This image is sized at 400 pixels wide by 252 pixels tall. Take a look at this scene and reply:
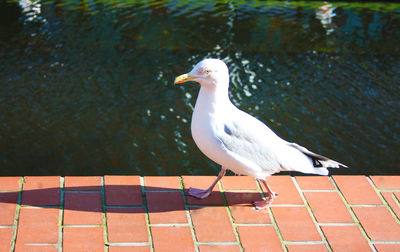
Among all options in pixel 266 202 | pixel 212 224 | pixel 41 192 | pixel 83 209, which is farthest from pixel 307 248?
pixel 41 192

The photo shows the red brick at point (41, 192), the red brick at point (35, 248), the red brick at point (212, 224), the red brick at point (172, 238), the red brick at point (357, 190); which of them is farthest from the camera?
the red brick at point (357, 190)

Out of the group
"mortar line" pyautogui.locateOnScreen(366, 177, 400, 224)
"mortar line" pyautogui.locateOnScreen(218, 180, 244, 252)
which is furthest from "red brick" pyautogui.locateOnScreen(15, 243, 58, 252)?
"mortar line" pyautogui.locateOnScreen(366, 177, 400, 224)

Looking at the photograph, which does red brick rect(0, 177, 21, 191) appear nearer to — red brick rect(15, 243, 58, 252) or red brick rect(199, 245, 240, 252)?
red brick rect(15, 243, 58, 252)

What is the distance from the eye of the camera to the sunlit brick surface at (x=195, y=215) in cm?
304

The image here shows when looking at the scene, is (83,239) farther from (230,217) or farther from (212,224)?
(230,217)

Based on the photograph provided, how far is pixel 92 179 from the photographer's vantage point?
3600 mm

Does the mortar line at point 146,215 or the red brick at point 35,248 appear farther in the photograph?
the mortar line at point 146,215

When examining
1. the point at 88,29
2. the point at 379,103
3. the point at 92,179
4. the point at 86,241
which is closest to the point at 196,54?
the point at 88,29

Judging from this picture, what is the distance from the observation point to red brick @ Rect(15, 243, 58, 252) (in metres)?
2.89

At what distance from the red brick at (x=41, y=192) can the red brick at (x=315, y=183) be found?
164cm

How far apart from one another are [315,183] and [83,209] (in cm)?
158

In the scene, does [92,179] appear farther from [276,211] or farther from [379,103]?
[379,103]

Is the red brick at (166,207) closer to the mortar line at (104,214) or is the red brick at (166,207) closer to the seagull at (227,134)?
the mortar line at (104,214)

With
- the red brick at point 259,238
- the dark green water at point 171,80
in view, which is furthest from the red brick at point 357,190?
the dark green water at point 171,80
